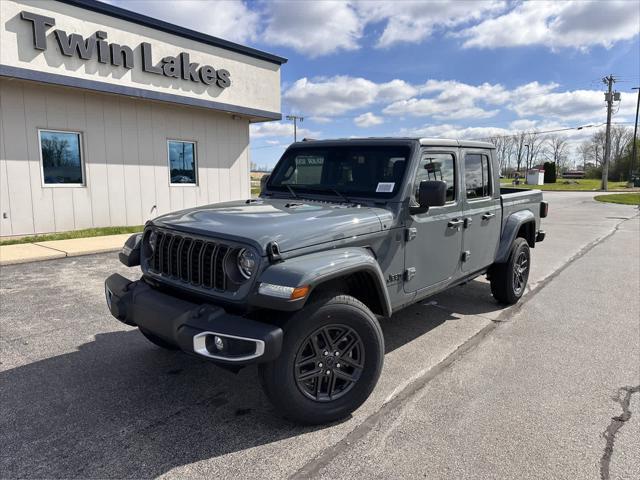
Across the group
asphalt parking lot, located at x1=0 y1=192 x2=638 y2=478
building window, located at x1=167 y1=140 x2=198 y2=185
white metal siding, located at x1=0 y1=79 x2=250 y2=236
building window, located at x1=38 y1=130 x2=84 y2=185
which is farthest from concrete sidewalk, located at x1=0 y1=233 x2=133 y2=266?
building window, located at x1=167 y1=140 x2=198 y2=185

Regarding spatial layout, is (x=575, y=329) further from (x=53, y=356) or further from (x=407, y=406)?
(x=53, y=356)

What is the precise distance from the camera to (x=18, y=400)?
326 centimetres

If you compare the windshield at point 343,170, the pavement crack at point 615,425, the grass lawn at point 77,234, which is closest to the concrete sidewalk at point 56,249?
the grass lawn at point 77,234

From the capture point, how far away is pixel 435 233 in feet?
13.2

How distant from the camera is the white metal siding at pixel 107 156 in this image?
9.39 metres

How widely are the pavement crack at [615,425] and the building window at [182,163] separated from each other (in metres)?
11.2

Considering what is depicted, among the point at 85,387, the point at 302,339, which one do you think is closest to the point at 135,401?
the point at 85,387

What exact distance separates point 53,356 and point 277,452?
246cm

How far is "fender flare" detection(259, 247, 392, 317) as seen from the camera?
8.71 feet

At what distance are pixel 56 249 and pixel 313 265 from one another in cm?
743

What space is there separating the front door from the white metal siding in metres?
8.90

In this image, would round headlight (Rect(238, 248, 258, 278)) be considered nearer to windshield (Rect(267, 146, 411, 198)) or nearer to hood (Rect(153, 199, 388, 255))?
hood (Rect(153, 199, 388, 255))

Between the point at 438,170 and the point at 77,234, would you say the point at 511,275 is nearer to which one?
the point at 438,170

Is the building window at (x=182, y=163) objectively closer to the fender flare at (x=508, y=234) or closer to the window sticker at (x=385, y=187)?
the fender flare at (x=508, y=234)
